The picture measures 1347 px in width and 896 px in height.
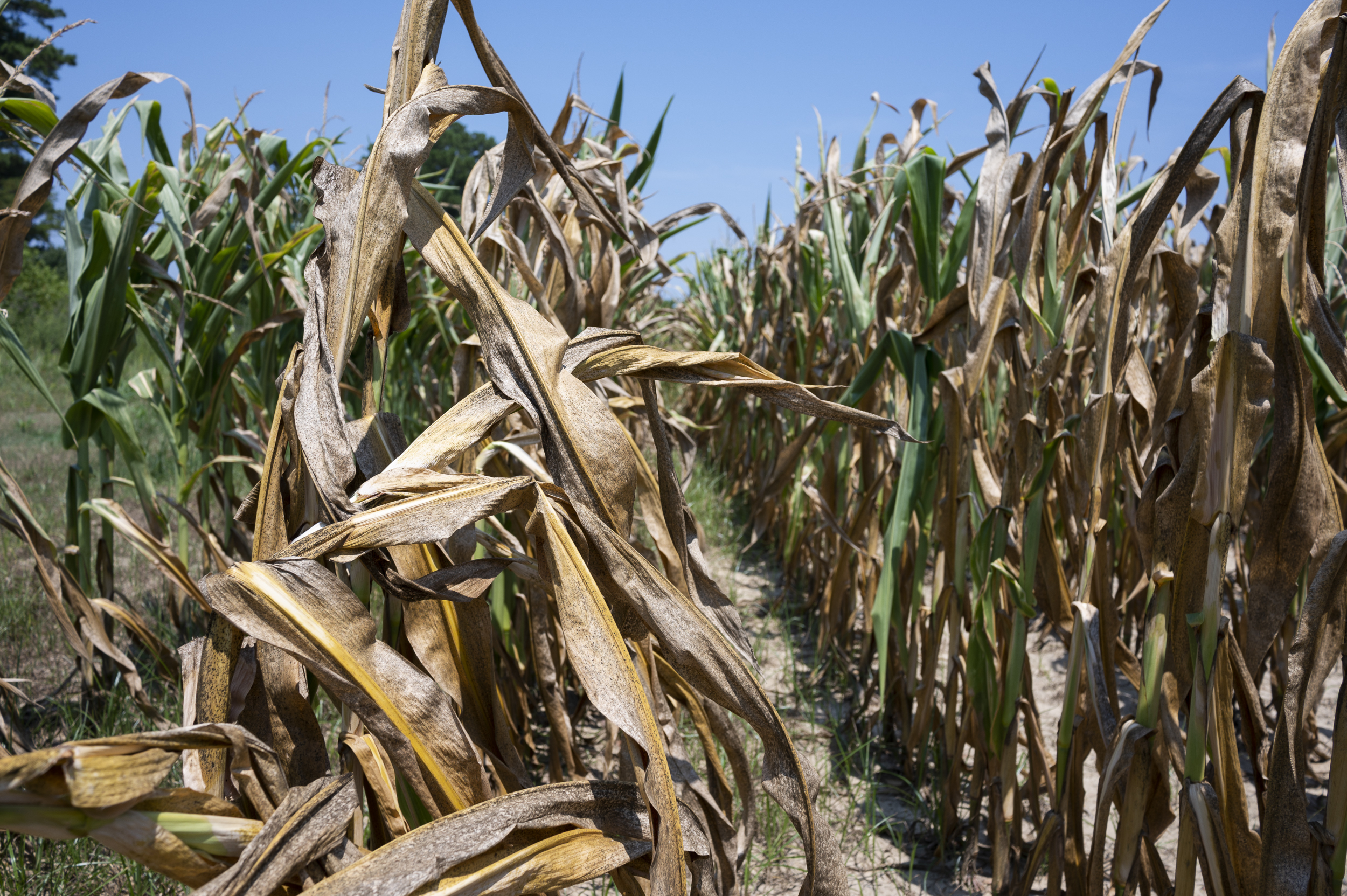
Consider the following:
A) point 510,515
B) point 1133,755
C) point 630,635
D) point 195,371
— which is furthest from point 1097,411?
point 195,371

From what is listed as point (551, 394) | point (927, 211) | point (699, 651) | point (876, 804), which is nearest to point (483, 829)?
point (699, 651)

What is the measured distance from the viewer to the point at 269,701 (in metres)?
0.55

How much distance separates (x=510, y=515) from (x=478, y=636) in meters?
0.70

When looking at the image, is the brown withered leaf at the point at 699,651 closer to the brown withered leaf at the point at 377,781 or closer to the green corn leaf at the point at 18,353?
the brown withered leaf at the point at 377,781

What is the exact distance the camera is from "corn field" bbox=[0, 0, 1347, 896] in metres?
0.48

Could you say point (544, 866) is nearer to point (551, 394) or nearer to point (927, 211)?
point (551, 394)

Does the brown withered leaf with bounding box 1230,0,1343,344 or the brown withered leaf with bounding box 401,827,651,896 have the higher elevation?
the brown withered leaf with bounding box 1230,0,1343,344

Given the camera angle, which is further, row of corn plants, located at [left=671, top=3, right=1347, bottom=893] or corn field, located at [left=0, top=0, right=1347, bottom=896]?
row of corn plants, located at [left=671, top=3, right=1347, bottom=893]

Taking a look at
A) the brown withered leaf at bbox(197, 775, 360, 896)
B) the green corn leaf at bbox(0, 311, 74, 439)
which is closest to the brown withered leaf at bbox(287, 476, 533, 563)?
the brown withered leaf at bbox(197, 775, 360, 896)

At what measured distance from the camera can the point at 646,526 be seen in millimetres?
1001

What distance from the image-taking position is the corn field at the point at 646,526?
0.48 metres

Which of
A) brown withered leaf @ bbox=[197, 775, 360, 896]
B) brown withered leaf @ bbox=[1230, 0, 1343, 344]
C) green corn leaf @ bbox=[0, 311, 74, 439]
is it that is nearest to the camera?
brown withered leaf @ bbox=[197, 775, 360, 896]

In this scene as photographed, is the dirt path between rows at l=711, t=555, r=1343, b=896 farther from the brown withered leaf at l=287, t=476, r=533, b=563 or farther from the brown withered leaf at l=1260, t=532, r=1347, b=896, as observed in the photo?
the brown withered leaf at l=287, t=476, r=533, b=563

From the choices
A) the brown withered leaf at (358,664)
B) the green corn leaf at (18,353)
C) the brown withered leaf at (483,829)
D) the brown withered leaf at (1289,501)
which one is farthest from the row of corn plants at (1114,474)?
the green corn leaf at (18,353)
